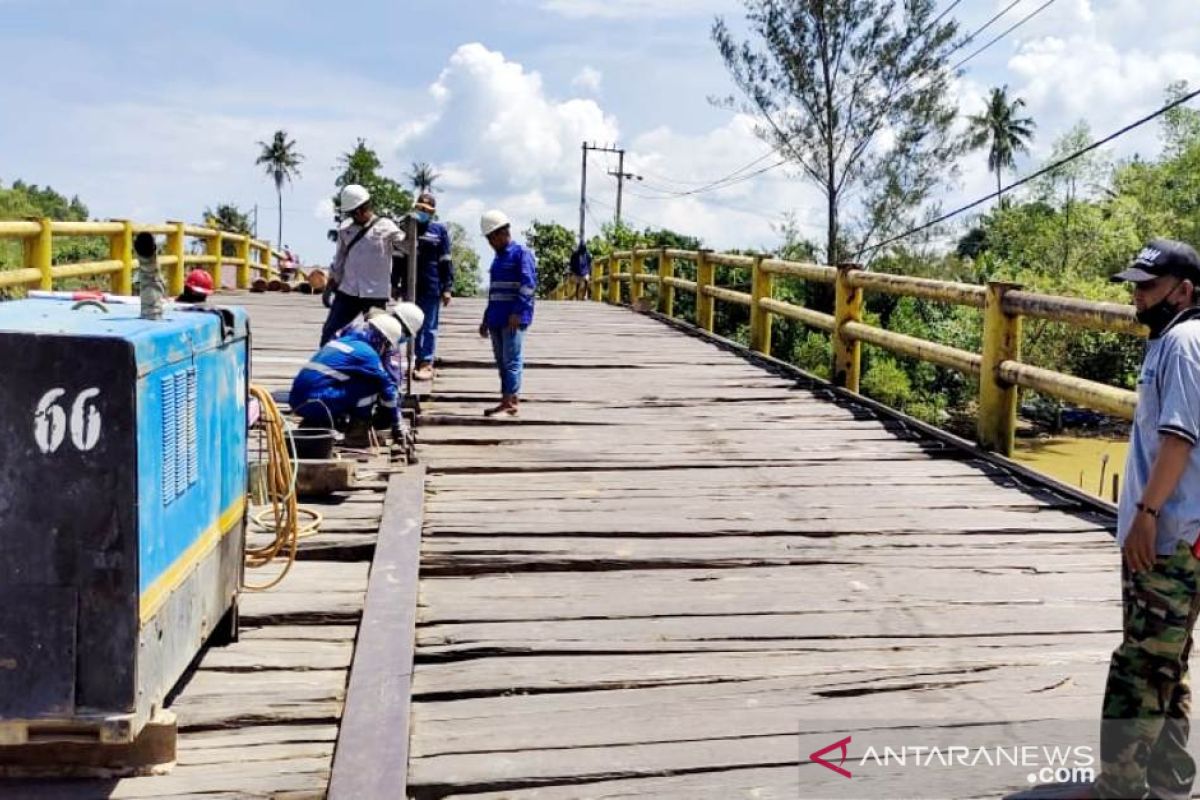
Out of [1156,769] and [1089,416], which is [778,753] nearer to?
[1156,769]

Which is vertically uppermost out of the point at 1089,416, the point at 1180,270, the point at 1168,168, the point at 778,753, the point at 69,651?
the point at 1168,168

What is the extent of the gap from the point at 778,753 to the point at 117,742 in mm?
1716

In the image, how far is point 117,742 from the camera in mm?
2939

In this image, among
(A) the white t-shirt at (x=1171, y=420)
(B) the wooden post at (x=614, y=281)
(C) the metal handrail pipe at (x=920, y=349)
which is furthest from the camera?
(B) the wooden post at (x=614, y=281)

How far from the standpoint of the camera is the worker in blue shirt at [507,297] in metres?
8.52

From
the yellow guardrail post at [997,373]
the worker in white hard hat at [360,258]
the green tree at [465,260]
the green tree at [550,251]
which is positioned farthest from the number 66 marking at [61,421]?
the green tree at [465,260]

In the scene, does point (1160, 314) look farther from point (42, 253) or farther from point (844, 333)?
point (42, 253)

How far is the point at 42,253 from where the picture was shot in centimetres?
1041

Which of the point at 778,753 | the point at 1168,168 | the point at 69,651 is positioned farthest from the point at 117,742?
the point at 1168,168

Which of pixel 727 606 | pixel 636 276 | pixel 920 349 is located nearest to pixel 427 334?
pixel 920 349

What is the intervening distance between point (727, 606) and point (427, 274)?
609cm

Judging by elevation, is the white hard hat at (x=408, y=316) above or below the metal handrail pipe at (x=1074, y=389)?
above

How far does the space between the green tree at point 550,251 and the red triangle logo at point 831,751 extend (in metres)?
40.9

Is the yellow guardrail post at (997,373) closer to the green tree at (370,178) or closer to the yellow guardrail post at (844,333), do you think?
the yellow guardrail post at (844,333)
